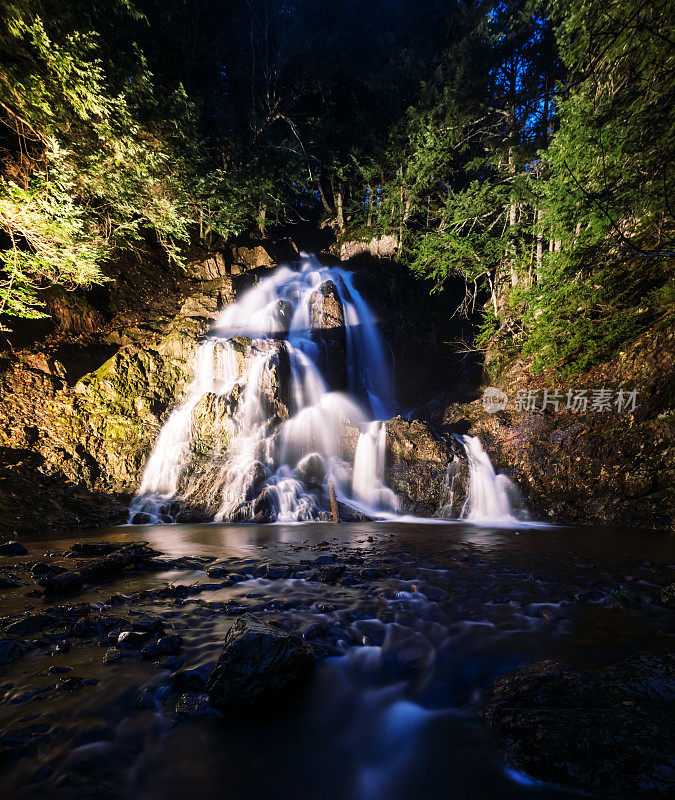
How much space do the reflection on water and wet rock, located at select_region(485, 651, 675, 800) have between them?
0.13m

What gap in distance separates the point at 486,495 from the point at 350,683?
28.2 ft

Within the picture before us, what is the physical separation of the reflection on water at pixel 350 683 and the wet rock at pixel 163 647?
10 centimetres

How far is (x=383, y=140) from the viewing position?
21.5m

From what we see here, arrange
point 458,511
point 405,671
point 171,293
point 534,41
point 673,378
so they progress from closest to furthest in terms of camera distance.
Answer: point 405,671 → point 673,378 → point 458,511 → point 534,41 → point 171,293

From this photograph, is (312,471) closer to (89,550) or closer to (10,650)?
(89,550)

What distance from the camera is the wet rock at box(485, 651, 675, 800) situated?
5.30 ft

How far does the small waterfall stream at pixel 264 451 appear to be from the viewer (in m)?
9.81

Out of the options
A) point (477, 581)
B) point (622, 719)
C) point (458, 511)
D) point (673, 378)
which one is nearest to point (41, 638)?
point (622, 719)

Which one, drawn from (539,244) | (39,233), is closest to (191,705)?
(39,233)

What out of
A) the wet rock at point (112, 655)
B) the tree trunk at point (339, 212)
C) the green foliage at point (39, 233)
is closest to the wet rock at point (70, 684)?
the wet rock at point (112, 655)

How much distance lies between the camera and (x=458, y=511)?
9914 mm

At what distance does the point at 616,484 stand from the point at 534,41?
65.9 feet

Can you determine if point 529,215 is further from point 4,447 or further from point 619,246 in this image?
point 4,447

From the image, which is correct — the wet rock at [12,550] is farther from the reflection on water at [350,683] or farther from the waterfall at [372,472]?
the waterfall at [372,472]
